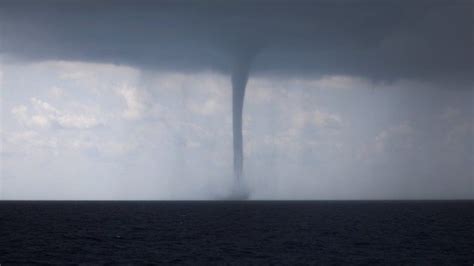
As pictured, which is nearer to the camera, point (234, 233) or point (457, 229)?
point (234, 233)

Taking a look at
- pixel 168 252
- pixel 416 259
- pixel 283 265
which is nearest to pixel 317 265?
pixel 283 265

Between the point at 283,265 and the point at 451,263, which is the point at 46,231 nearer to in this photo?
the point at 283,265

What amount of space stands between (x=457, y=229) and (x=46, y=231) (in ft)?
208

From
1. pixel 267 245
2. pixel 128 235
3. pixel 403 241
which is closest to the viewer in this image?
pixel 267 245

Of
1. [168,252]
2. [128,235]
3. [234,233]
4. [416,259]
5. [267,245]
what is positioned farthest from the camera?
[234,233]

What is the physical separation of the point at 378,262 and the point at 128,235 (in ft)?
127

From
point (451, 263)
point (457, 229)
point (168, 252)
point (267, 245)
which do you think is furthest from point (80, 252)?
point (457, 229)

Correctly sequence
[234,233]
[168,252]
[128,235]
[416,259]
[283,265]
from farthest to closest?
[234,233] → [128,235] → [168,252] → [416,259] → [283,265]

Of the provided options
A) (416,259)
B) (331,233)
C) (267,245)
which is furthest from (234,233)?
(416,259)

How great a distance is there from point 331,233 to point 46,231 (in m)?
41.2

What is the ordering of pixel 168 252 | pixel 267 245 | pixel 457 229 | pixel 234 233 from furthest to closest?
pixel 457 229, pixel 234 233, pixel 267 245, pixel 168 252

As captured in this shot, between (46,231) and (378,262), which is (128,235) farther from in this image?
(378,262)

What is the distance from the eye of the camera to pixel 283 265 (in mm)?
56656

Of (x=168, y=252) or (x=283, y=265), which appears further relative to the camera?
(x=168, y=252)
